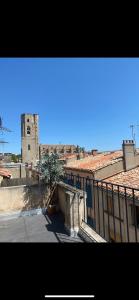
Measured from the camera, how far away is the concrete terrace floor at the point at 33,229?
2.99m

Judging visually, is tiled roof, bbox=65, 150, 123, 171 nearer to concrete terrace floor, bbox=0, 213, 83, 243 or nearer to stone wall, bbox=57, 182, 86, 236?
concrete terrace floor, bbox=0, 213, 83, 243

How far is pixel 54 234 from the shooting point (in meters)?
3.13

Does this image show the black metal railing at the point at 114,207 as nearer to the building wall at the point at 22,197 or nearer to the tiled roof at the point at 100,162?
the building wall at the point at 22,197

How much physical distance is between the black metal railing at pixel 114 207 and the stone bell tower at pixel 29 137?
36492mm

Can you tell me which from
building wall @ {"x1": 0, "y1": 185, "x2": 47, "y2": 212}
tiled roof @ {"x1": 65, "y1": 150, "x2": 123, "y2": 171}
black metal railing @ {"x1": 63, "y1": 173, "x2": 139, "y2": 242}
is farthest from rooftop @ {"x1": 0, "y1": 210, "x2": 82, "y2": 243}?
tiled roof @ {"x1": 65, "y1": 150, "x2": 123, "y2": 171}

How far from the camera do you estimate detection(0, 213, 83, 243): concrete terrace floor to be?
2.99m

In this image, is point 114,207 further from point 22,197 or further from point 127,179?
point 22,197

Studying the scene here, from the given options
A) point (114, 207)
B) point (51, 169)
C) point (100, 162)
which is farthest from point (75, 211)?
point (100, 162)

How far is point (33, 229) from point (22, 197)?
2035 millimetres

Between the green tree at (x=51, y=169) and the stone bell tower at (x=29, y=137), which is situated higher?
the stone bell tower at (x=29, y=137)

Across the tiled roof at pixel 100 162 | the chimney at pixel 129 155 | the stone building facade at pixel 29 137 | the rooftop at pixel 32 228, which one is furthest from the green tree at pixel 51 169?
the stone building facade at pixel 29 137
